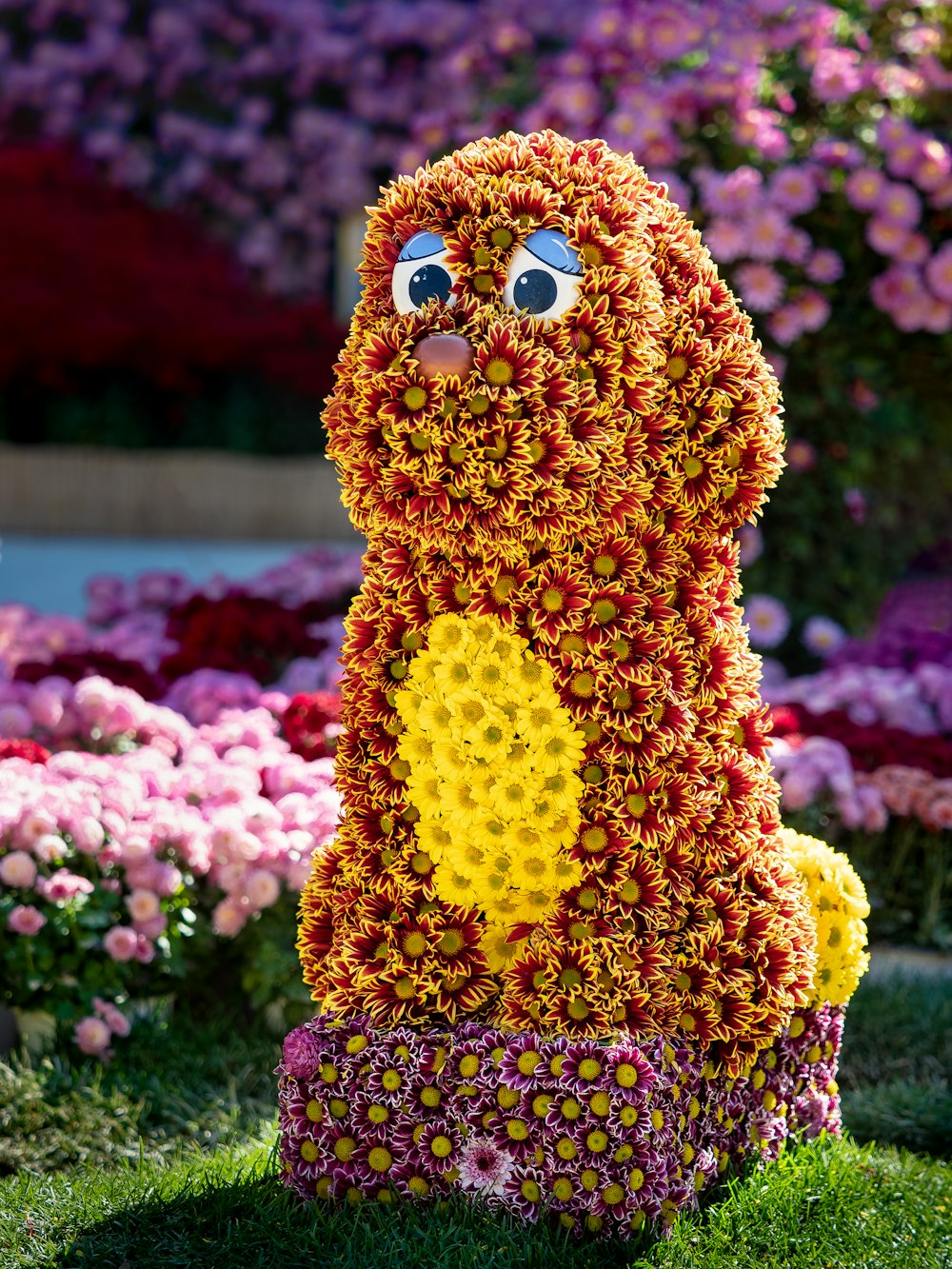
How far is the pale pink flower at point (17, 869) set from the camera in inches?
110

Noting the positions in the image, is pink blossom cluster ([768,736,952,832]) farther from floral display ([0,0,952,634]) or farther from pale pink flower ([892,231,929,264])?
pale pink flower ([892,231,929,264])

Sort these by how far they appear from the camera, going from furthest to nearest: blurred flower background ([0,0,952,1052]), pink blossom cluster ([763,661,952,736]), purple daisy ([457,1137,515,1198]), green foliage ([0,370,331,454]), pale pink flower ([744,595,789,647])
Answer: green foliage ([0,370,331,454]) → pale pink flower ([744,595,789,647]) → pink blossom cluster ([763,661,952,736]) → blurred flower background ([0,0,952,1052]) → purple daisy ([457,1137,515,1198])

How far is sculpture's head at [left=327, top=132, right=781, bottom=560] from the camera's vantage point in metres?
2.02

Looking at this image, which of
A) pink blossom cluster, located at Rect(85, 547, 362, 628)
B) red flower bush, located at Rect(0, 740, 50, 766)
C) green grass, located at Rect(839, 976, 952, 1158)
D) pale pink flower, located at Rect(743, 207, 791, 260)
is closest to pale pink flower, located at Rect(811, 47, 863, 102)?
pale pink flower, located at Rect(743, 207, 791, 260)

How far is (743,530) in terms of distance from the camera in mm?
5102

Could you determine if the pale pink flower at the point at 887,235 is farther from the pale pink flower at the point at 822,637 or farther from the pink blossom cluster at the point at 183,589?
the pink blossom cluster at the point at 183,589

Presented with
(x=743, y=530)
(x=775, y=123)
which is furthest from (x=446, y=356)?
(x=775, y=123)

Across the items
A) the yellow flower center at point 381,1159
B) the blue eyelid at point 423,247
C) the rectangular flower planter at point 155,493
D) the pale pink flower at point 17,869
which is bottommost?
the yellow flower center at point 381,1159

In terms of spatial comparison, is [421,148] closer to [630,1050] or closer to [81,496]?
[81,496]

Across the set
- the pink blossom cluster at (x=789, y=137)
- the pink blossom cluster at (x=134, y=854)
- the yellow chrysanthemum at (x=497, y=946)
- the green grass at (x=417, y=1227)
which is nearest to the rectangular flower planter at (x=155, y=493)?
the pink blossom cluster at (x=789, y=137)

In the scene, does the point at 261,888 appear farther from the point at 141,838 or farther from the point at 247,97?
the point at 247,97

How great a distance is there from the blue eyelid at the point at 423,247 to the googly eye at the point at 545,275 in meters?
0.10

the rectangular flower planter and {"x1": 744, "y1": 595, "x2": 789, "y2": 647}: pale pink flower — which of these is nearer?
{"x1": 744, "y1": 595, "x2": 789, "y2": 647}: pale pink flower

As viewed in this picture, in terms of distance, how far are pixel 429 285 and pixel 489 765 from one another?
2.01 feet
